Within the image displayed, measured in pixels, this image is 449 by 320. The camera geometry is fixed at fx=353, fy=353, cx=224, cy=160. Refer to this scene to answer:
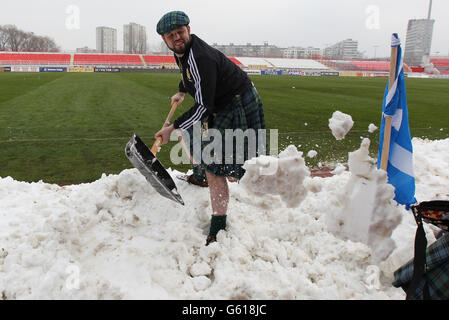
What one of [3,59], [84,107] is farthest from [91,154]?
[3,59]

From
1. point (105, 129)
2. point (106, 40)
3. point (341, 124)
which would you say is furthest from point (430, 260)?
point (106, 40)

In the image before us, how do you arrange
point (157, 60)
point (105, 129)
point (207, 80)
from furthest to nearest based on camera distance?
point (157, 60), point (105, 129), point (207, 80)

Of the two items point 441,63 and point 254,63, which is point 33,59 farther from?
point 441,63

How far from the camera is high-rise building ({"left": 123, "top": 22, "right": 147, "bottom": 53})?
45.0m

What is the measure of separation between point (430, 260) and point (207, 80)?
148 cm

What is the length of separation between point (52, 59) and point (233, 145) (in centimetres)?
4831

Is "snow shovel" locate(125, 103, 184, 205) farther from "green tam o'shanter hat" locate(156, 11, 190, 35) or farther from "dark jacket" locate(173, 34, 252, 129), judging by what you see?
"green tam o'shanter hat" locate(156, 11, 190, 35)

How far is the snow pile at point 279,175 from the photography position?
1.96 m

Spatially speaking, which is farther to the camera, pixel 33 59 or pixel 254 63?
pixel 254 63

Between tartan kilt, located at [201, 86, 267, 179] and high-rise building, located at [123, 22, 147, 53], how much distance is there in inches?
1815

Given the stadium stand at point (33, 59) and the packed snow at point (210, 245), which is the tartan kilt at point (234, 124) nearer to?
the packed snow at point (210, 245)

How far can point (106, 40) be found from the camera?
51.2 meters

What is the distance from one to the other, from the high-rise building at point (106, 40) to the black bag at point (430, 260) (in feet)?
177

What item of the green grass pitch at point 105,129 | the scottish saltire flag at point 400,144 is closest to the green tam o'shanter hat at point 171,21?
the scottish saltire flag at point 400,144
